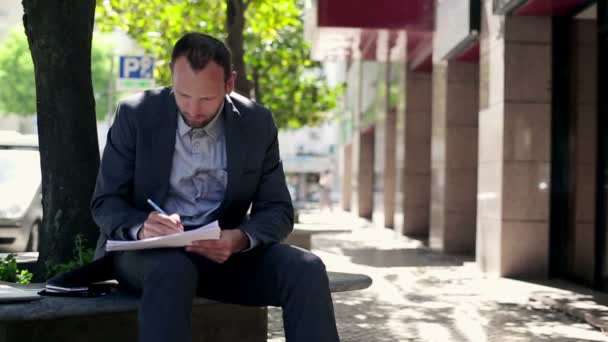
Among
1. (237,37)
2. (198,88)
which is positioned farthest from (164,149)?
(237,37)

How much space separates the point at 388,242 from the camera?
1772 centimetres

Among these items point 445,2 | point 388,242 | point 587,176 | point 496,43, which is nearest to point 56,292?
point 587,176

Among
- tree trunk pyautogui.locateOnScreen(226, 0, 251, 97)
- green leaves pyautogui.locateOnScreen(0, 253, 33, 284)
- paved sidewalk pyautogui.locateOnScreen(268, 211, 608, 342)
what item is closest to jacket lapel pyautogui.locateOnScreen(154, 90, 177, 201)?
green leaves pyautogui.locateOnScreen(0, 253, 33, 284)

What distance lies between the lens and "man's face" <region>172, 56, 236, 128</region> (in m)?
3.56

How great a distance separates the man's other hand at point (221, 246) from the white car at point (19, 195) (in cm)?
821

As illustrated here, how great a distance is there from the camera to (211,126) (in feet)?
12.7

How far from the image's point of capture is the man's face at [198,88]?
3.56m

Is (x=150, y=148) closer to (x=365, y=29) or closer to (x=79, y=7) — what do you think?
(x=79, y=7)

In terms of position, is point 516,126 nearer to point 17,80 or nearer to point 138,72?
point 138,72

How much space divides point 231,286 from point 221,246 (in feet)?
0.90

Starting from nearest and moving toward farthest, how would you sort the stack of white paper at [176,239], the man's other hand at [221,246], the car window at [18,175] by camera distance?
1. the stack of white paper at [176,239]
2. the man's other hand at [221,246]
3. the car window at [18,175]

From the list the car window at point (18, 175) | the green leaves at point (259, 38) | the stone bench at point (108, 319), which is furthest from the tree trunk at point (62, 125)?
the green leaves at point (259, 38)

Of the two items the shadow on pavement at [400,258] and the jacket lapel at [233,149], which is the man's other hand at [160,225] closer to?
the jacket lapel at [233,149]

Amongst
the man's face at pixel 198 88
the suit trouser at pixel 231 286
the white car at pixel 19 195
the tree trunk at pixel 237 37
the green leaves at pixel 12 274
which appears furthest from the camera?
the tree trunk at pixel 237 37
